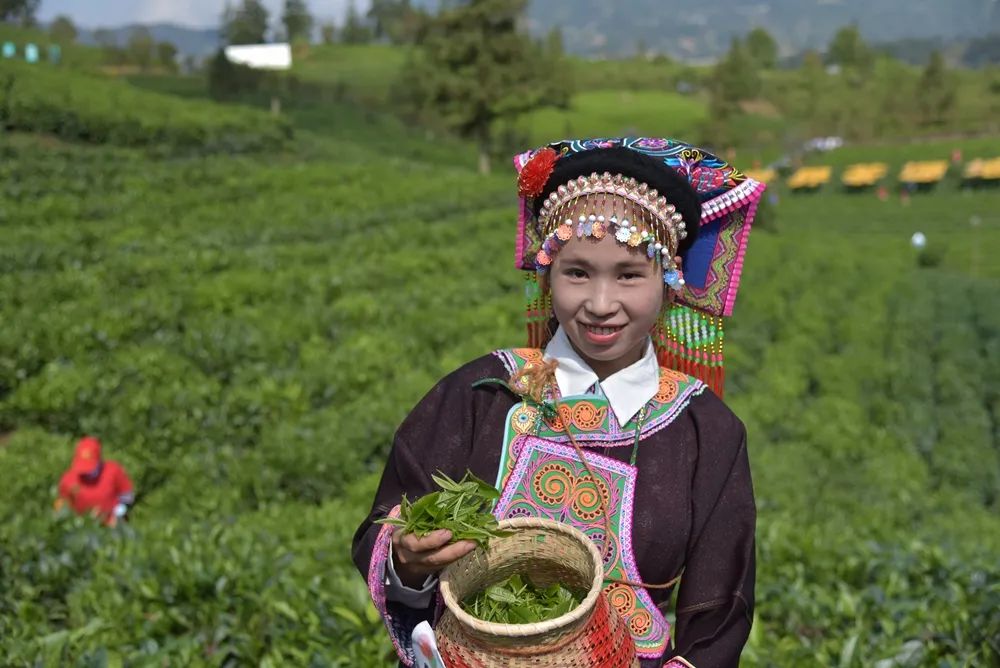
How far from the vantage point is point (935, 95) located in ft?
209

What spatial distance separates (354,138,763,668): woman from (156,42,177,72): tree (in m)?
60.5

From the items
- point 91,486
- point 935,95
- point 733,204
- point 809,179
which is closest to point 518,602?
point 733,204

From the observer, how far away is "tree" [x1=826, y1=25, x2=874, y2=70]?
93188mm

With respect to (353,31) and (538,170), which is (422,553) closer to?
(538,170)

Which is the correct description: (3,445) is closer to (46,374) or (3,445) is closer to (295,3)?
(46,374)

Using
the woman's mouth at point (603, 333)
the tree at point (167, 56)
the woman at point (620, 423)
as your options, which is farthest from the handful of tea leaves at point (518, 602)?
the tree at point (167, 56)

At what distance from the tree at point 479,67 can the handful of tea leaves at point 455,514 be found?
33426 mm

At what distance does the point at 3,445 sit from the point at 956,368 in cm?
1263

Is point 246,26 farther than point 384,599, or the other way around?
point 246,26

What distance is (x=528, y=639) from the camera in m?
1.66

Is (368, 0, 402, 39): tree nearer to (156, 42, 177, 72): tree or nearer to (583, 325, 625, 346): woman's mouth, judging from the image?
(156, 42, 177, 72): tree

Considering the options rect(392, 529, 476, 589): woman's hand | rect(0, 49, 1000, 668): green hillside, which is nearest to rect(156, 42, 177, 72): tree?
rect(0, 49, 1000, 668): green hillside

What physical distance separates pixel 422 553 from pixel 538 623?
13.7 inches

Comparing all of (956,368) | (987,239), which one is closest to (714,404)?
(956,368)
